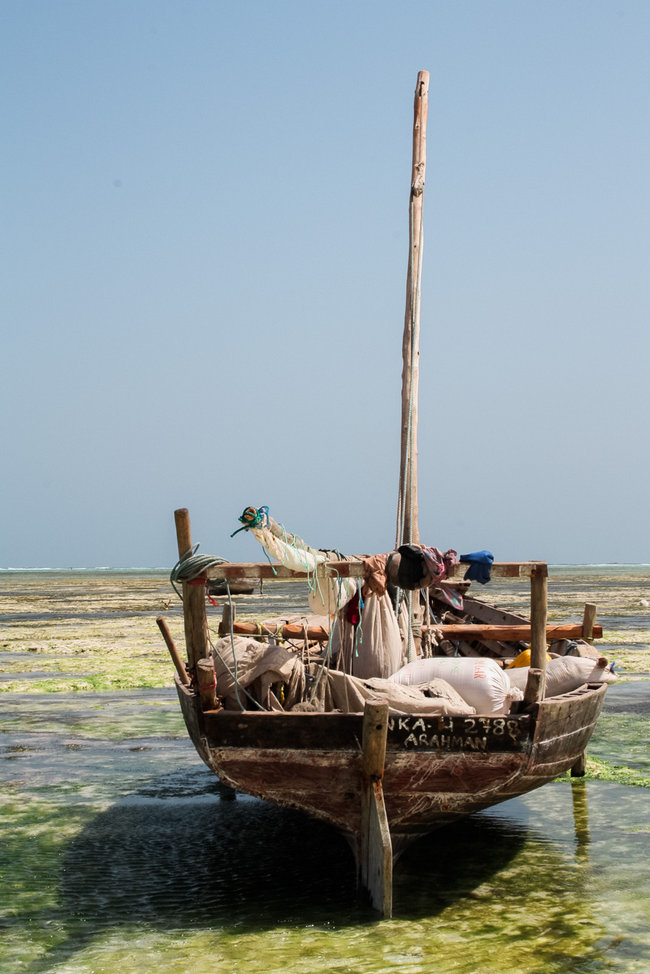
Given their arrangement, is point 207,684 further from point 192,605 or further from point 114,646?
point 114,646

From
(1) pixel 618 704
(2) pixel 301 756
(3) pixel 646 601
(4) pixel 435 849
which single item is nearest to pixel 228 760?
(2) pixel 301 756

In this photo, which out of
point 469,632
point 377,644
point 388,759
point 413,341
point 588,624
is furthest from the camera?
point 413,341

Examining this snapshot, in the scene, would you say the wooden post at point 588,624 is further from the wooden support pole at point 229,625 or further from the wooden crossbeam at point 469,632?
the wooden support pole at point 229,625

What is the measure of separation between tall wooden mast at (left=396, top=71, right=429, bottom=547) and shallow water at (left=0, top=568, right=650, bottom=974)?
3.64 meters

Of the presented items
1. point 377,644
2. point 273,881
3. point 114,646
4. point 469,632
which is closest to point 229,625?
point 377,644

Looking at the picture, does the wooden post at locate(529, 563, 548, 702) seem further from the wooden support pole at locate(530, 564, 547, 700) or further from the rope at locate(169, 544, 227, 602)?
the rope at locate(169, 544, 227, 602)

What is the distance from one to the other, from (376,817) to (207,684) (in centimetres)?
152

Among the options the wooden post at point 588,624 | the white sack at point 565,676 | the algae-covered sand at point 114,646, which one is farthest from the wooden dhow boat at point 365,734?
the wooden post at point 588,624

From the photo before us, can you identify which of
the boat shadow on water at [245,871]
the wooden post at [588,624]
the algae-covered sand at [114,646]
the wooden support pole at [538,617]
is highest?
the wooden support pole at [538,617]

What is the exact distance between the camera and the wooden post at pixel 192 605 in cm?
736

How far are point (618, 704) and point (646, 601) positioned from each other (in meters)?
30.6

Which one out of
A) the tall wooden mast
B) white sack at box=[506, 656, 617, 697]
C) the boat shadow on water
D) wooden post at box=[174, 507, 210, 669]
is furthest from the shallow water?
the tall wooden mast

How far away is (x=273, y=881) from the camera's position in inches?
298

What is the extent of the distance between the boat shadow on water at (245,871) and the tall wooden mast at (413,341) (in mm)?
3968
